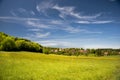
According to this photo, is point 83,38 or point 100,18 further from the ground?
point 100,18

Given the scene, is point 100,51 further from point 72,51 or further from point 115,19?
point 115,19

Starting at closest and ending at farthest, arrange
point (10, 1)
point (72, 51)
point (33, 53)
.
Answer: point (10, 1) < point (33, 53) < point (72, 51)

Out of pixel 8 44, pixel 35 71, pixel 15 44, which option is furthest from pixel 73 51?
pixel 35 71

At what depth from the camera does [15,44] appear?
11547 millimetres

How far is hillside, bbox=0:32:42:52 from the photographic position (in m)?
11.0

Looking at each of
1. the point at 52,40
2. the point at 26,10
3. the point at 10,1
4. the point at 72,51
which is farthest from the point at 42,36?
the point at 72,51

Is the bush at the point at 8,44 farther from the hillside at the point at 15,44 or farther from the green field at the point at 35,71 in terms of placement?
the green field at the point at 35,71

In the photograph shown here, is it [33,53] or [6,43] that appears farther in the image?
[33,53]

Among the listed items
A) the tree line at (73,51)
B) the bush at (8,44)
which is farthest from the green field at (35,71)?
the tree line at (73,51)

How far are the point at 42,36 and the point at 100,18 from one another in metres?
3.91

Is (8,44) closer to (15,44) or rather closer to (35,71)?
(15,44)

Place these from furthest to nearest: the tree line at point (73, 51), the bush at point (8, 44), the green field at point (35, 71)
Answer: the tree line at point (73, 51)
the bush at point (8, 44)
the green field at point (35, 71)

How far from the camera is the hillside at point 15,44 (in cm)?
1102

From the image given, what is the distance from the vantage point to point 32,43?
40.1 feet
